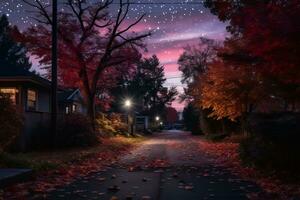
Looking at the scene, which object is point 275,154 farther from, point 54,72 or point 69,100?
point 69,100

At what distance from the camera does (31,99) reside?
31.8m

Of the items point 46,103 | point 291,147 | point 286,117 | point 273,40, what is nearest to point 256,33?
point 273,40

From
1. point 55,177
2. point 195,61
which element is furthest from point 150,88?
point 55,177

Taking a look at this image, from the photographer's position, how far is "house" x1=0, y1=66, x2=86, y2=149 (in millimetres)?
24984

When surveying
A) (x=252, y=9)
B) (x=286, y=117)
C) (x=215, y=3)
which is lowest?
(x=286, y=117)

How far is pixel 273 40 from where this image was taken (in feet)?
53.6

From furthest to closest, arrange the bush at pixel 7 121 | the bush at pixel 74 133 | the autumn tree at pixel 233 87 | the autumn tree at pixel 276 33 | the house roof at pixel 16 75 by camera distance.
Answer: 1. the autumn tree at pixel 233 87
2. the house roof at pixel 16 75
3. the bush at pixel 74 133
4. the bush at pixel 7 121
5. the autumn tree at pixel 276 33

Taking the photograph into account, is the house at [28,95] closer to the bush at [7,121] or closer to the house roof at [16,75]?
the house roof at [16,75]

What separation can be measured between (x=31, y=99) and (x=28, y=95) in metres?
0.77

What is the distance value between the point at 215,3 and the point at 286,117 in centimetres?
1093

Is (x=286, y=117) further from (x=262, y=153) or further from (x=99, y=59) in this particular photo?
(x=99, y=59)

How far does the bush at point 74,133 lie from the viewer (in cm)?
2720

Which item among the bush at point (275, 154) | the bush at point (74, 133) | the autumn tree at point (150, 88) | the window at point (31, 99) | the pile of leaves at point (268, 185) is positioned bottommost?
the pile of leaves at point (268, 185)

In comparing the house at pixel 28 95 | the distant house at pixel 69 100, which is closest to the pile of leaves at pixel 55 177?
the house at pixel 28 95
